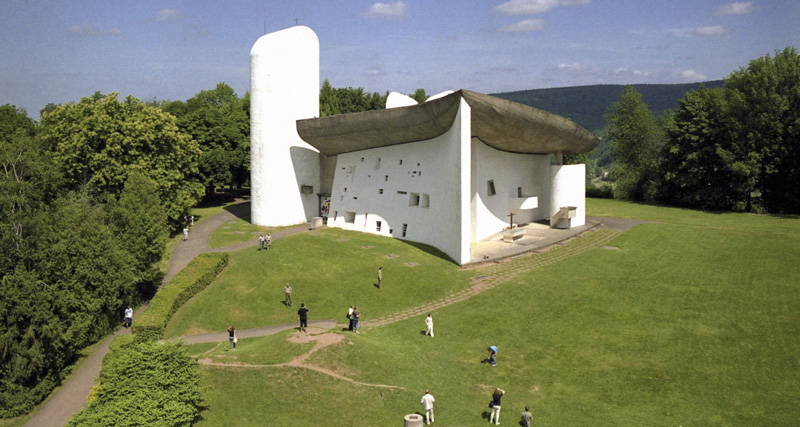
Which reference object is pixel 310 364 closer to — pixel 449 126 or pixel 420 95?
pixel 449 126

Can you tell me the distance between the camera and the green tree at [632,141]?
6606 cm

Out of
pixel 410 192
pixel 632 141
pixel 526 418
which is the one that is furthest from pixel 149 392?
pixel 632 141

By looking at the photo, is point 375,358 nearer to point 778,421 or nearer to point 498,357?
point 498,357

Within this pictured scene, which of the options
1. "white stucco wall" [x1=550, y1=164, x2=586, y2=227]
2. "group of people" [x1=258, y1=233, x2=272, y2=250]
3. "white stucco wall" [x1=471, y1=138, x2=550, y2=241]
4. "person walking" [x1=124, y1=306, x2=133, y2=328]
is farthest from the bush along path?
"white stucco wall" [x1=550, y1=164, x2=586, y2=227]

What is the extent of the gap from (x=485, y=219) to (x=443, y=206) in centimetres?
650

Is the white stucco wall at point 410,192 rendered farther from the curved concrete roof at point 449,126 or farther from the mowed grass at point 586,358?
the mowed grass at point 586,358

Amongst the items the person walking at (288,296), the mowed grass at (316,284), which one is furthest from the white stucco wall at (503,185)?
the person walking at (288,296)

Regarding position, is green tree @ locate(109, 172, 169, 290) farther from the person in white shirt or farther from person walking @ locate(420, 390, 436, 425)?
person walking @ locate(420, 390, 436, 425)

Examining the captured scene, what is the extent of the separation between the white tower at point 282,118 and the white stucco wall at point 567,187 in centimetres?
2046

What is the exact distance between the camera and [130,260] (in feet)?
92.5

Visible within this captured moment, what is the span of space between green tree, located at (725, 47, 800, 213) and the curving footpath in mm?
17169

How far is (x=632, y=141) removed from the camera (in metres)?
70.1

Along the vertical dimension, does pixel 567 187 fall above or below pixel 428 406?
above

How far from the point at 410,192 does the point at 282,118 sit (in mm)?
13113
